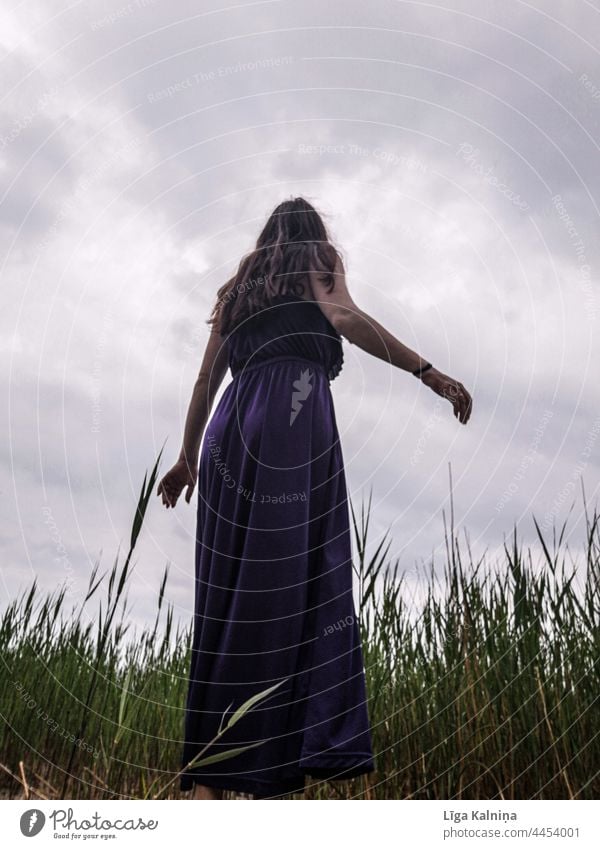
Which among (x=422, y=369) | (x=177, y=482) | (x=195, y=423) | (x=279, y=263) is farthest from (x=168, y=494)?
(x=422, y=369)

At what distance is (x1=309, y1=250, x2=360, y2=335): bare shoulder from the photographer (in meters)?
2.45

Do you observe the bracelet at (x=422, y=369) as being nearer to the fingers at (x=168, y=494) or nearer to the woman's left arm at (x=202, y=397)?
the woman's left arm at (x=202, y=397)

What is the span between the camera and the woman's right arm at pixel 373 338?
7.49 feet

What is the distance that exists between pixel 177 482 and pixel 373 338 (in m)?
1.01

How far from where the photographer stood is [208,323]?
285cm

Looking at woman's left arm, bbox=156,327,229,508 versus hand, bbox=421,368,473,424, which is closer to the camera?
Answer: hand, bbox=421,368,473,424

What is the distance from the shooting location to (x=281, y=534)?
2.36 m

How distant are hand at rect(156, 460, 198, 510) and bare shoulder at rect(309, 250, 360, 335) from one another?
0.86 metres

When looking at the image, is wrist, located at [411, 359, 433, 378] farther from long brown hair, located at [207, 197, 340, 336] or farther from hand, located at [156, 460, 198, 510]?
hand, located at [156, 460, 198, 510]

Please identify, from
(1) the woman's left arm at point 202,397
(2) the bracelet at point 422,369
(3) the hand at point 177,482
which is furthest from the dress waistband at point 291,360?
(3) the hand at point 177,482

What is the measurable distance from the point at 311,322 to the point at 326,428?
389 mm

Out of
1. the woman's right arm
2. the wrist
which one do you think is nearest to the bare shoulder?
the woman's right arm

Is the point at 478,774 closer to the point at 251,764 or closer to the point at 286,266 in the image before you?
the point at 251,764
